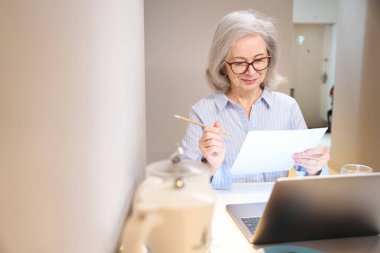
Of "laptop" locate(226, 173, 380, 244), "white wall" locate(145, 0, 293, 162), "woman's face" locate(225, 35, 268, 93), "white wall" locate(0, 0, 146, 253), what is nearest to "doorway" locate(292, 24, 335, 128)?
"white wall" locate(145, 0, 293, 162)

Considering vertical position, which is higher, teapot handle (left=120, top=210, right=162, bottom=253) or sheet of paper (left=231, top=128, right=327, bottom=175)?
teapot handle (left=120, top=210, right=162, bottom=253)

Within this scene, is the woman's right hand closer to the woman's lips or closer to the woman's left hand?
the woman's left hand

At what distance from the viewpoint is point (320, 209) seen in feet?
2.72

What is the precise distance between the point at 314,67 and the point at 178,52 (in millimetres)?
4610

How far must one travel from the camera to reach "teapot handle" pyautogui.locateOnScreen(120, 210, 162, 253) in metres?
0.35

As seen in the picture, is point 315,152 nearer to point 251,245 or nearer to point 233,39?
point 251,245

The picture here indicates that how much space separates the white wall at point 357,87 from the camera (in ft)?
11.4

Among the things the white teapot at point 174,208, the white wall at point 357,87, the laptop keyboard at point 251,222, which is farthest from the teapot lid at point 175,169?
the white wall at point 357,87

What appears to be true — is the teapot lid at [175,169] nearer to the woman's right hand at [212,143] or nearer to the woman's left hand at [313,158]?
the woman's right hand at [212,143]

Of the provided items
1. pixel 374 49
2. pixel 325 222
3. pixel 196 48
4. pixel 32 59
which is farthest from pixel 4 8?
pixel 374 49

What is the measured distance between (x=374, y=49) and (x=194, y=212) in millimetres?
3677

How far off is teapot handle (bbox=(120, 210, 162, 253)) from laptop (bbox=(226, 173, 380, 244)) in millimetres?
463

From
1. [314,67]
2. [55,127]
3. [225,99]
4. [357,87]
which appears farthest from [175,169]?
[314,67]

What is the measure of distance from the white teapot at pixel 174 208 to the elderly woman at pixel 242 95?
87cm
